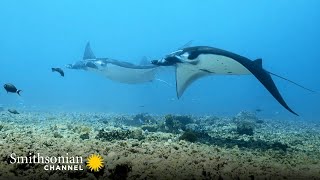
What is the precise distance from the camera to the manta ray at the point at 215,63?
20.3 feet

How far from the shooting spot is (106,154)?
5051mm

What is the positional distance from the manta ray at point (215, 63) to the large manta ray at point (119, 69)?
13.3 feet

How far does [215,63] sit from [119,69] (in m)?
6.54

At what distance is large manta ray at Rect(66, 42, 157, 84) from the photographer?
12836mm

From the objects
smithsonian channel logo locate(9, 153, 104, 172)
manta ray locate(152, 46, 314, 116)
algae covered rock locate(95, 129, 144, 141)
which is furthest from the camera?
algae covered rock locate(95, 129, 144, 141)

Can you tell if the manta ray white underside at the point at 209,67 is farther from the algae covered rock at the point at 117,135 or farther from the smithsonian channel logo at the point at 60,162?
the smithsonian channel logo at the point at 60,162

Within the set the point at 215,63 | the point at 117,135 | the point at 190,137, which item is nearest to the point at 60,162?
the point at 117,135

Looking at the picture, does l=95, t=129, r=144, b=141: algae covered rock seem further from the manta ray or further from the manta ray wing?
the manta ray wing

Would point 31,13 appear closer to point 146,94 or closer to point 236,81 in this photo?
point 146,94

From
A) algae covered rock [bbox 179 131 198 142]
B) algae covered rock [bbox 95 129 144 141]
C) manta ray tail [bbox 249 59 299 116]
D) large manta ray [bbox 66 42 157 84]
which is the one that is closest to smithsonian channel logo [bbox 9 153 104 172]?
algae covered rock [bbox 95 129 144 141]

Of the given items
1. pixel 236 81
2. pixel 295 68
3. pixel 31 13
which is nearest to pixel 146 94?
pixel 236 81

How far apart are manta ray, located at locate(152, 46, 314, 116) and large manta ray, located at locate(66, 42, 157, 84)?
406 cm

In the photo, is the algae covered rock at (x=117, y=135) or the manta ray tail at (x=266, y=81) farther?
the algae covered rock at (x=117, y=135)

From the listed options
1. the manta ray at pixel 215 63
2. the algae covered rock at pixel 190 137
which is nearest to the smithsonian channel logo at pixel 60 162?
the algae covered rock at pixel 190 137
